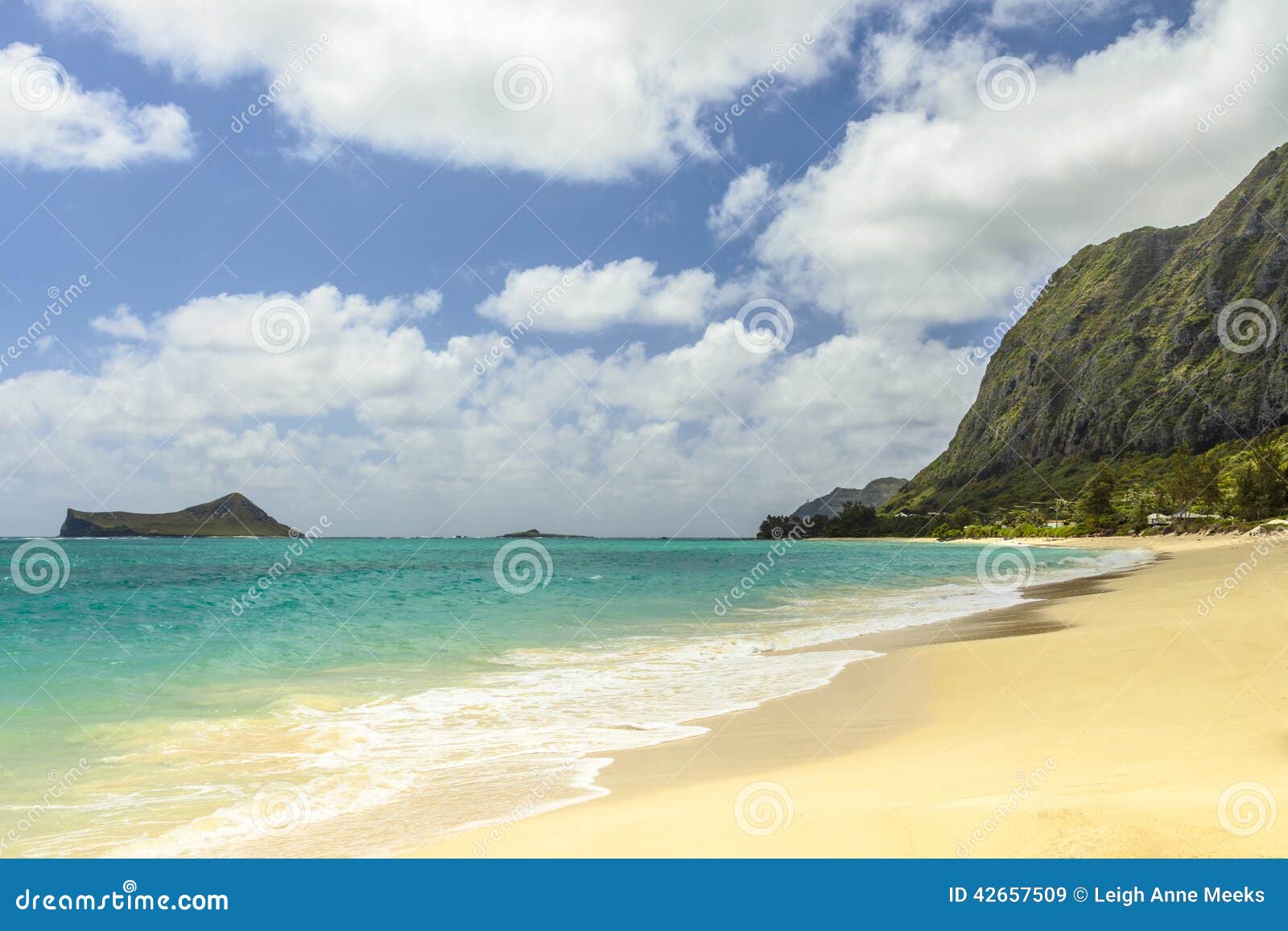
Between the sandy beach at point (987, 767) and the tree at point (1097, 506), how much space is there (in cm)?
12339

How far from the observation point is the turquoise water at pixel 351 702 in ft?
→ 24.5

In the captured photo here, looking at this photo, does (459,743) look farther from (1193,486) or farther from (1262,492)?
(1193,486)

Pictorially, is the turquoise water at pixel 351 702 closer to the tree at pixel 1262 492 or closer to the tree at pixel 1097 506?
the tree at pixel 1262 492

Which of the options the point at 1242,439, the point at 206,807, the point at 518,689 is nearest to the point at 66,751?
the point at 206,807

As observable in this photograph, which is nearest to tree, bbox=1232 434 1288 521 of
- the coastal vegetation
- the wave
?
the coastal vegetation

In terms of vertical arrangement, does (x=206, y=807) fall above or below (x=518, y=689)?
below

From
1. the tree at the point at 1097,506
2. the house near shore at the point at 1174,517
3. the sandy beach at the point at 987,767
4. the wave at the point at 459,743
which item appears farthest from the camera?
the tree at the point at 1097,506

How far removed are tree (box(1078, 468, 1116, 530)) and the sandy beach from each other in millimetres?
123394

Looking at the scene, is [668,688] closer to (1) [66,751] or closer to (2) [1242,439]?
(1) [66,751]

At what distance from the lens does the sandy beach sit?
16.7 feet

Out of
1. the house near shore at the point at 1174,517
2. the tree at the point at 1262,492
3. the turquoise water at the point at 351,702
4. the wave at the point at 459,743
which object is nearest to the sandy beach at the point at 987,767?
the wave at the point at 459,743

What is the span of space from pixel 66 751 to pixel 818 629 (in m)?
17.6

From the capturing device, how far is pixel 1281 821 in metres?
4.71

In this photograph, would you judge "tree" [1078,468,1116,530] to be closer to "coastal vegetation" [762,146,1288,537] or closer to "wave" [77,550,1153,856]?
"coastal vegetation" [762,146,1288,537]
